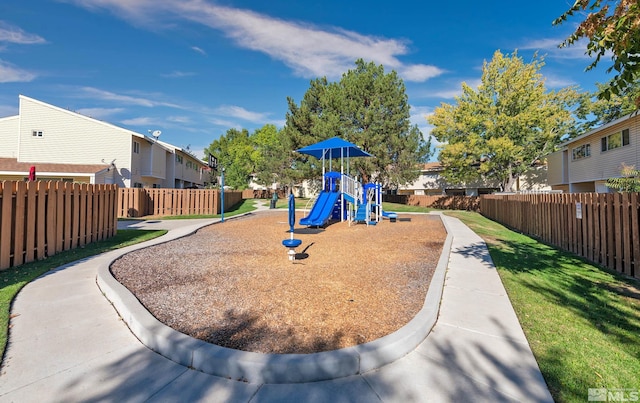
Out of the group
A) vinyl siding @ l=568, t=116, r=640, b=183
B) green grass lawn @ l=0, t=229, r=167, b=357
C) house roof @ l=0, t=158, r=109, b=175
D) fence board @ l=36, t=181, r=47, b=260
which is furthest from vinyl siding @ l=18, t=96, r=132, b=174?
vinyl siding @ l=568, t=116, r=640, b=183

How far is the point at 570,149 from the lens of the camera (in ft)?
80.6

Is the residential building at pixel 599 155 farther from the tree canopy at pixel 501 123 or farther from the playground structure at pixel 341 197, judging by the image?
the playground structure at pixel 341 197

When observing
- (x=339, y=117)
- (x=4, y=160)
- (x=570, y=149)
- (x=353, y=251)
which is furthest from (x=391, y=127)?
(x=4, y=160)

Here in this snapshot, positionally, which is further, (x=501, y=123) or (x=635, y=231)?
(x=501, y=123)

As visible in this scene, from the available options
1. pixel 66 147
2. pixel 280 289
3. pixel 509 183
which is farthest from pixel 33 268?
pixel 509 183

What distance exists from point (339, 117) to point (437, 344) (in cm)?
2589

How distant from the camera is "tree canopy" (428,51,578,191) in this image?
27000mm

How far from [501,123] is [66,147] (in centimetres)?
3620

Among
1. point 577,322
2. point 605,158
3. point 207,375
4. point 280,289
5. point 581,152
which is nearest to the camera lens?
point 207,375

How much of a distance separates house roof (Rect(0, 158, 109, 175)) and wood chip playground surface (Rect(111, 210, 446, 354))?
17.7 m

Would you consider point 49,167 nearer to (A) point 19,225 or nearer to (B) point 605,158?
(A) point 19,225

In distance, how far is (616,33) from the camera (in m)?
3.32

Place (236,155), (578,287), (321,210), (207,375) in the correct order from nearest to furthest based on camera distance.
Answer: (207,375) → (578,287) → (321,210) → (236,155)
